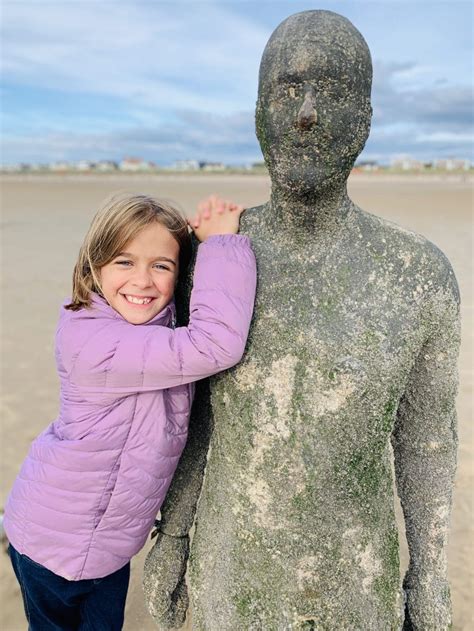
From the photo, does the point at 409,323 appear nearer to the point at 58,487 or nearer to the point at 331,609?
the point at 331,609

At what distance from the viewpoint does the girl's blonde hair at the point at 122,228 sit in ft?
6.11

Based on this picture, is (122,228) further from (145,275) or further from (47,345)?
(47,345)

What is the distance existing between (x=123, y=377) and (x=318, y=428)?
1.83 feet

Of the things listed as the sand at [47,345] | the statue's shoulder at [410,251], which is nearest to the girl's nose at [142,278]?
the statue's shoulder at [410,251]

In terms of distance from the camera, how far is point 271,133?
1521mm

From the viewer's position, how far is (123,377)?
5.72 ft

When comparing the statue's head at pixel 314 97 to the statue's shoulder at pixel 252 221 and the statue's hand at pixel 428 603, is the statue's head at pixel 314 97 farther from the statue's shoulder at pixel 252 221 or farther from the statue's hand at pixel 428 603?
the statue's hand at pixel 428 603

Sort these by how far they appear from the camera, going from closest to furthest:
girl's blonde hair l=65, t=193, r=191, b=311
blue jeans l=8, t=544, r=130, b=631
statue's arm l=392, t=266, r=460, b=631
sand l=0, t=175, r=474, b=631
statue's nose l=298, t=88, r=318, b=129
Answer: statue's nose l=298, t=88, r=318, b=129 < statue's arm l=392, t=266, r=460, b=631 < girl's blonde hair l=65, t=193, r=191, b=311 < blue jeans l=8, t=544, r=130, b=631 < sand l=0, t=175, r=474, b=631

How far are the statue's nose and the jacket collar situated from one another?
2.29 ft

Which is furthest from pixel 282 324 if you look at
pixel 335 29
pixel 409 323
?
pixel 335 29

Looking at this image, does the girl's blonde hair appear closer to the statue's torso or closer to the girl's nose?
the girl's nose

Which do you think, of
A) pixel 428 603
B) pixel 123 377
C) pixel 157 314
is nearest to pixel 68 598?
pixel 123 377

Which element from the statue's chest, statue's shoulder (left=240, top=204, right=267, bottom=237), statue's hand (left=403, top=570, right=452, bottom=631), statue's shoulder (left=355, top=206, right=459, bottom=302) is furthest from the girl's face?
statue's hand (left=403, top=570, right=452, bottom=631)

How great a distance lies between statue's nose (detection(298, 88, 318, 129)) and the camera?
1426 millimetres
